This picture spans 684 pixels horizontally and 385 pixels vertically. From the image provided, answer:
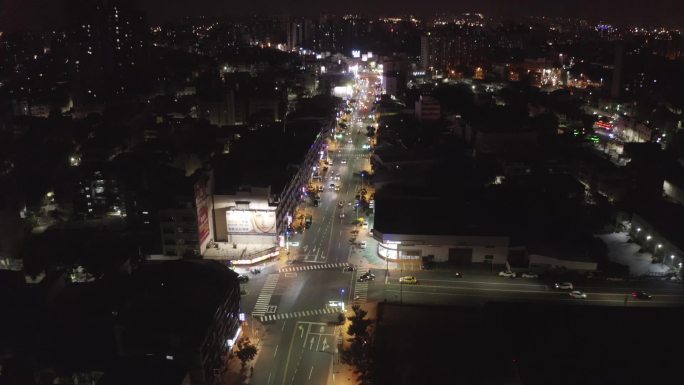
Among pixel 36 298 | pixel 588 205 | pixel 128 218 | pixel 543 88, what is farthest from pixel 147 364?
pixel 543 88

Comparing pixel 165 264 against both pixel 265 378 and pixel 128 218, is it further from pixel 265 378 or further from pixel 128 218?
pixel 128 218

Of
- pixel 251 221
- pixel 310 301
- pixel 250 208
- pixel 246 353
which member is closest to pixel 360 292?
A: pixel 310 301

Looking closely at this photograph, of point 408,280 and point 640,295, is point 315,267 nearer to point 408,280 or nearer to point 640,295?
point 408,280

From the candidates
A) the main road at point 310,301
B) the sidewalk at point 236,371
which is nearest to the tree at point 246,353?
the sidewalk at point 236,371

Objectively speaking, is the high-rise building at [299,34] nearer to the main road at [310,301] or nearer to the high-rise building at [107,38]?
the high-rise building at [107,38]

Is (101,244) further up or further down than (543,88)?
further down

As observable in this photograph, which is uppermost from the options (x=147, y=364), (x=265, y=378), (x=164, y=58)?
(x=164, y=58)
